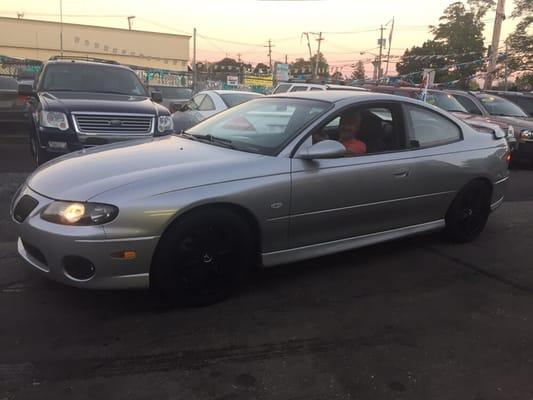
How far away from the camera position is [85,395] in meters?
2.63

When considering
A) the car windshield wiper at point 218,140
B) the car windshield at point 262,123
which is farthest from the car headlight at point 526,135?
the car windshield wiper at point 218,140

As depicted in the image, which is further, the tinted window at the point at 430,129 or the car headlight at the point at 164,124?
the car headlight at the point at 164,124

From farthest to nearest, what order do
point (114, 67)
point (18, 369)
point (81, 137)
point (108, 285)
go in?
1. point (114, 67)
2. point (81, 137)
3. point (108, 285)
4. point (18, 369)

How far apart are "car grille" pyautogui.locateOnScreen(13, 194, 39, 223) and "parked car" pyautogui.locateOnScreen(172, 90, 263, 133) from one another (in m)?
6.55

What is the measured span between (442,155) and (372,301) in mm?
1707

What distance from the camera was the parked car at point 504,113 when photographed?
10727mm

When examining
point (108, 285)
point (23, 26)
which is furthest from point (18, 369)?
point (23, 26)

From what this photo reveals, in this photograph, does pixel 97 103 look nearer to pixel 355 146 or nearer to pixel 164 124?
pixel 164 124

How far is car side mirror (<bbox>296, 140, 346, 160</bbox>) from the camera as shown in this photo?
12.8 feet

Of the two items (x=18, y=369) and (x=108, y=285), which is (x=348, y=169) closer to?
(x=108, y=285)

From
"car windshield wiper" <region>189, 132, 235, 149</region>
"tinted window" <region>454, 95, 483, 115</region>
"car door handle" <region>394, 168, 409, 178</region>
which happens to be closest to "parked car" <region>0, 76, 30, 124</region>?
"car windshield wiper" <region>189, 132, 235, 149</region>

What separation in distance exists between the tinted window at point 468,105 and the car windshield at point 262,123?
850 cm

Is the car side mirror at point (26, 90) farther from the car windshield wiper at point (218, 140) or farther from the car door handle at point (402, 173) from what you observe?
the car door handle at point (402, 173)

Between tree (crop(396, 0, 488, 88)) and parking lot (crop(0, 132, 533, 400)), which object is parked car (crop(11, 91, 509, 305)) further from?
tree (crop(396, 0, 488, 88))
